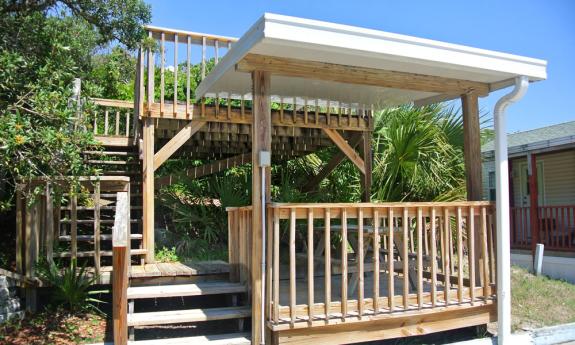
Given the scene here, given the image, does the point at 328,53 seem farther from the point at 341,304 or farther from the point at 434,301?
the point at 434,301

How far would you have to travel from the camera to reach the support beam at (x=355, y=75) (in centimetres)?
462

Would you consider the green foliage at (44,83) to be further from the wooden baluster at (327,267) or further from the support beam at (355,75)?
the wooden baluster at (327,267)

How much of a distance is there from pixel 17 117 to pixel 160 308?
3.05m

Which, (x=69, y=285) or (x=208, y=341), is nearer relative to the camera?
(x=208, y=341)

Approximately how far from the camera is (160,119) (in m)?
7.30

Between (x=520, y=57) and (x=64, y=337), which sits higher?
(x=520, y=57)

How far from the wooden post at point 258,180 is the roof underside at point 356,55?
0.36 meters

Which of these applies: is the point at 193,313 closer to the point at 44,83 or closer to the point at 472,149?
the point at 44,83

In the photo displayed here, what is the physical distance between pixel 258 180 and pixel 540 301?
471cm

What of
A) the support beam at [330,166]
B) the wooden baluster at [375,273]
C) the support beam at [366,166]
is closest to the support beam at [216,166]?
the support beam at [330,166]

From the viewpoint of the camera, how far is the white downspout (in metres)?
5.35

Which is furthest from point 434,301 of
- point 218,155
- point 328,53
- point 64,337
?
point 218,155

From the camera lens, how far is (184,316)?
470cm

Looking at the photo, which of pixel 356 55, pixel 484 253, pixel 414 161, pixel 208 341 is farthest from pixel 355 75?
pixel 414 161
